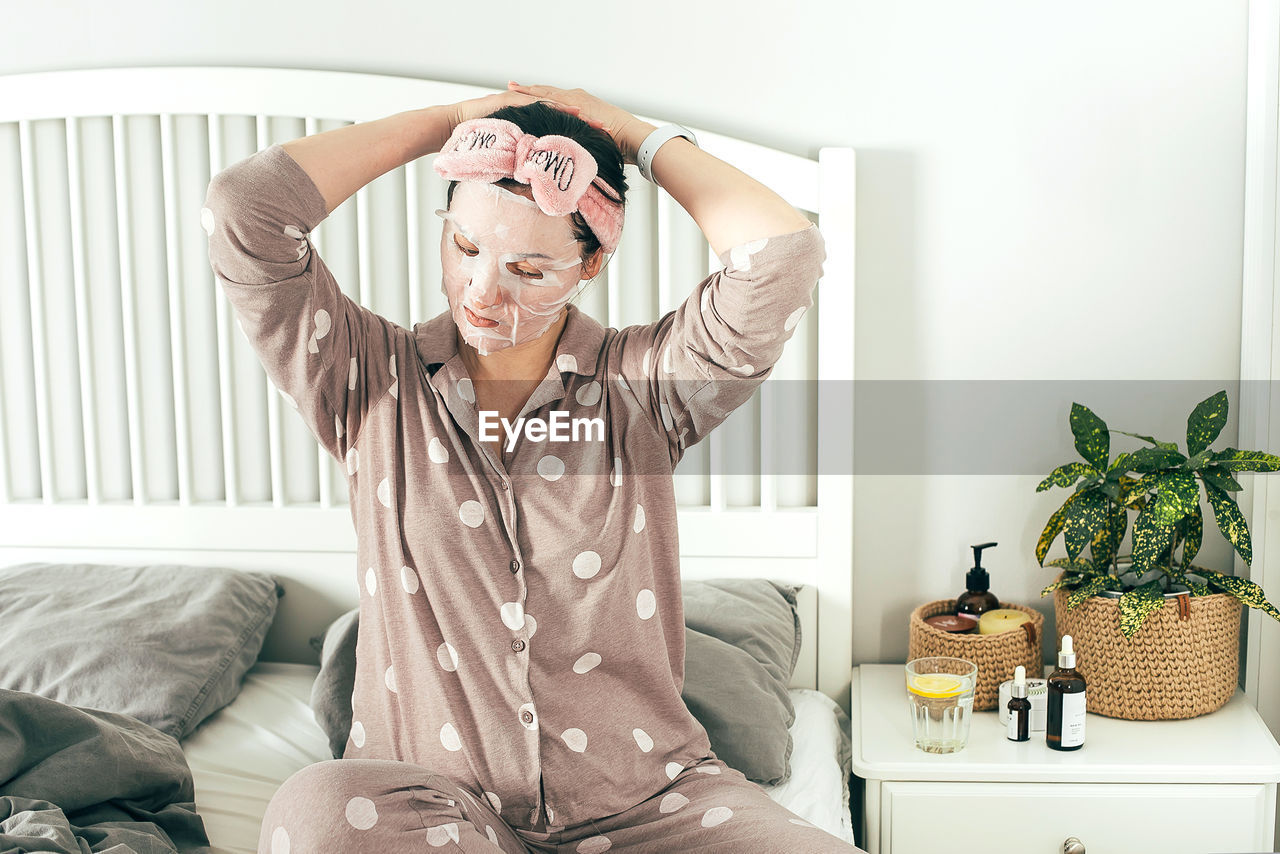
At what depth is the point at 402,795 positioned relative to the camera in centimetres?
94

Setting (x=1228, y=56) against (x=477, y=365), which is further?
(x=1228, y=56)

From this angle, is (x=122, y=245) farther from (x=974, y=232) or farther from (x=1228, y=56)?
(x=1228, y=56)

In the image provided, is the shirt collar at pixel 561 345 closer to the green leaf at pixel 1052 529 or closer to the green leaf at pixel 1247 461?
the green leaf at pixel 1052 529

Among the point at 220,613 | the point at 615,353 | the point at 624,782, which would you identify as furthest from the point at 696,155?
the point at 220,613

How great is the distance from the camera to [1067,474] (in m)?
1.62

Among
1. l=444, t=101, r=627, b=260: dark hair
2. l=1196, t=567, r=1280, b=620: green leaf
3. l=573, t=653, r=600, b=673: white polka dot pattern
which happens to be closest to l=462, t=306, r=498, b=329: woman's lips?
l=444, t=101, r=627, b=260: dark hair

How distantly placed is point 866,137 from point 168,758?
55.8 inches

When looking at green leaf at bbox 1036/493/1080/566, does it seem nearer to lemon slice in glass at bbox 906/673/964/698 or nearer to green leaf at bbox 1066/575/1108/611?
green leaf at bbox 1066/575/1108/611

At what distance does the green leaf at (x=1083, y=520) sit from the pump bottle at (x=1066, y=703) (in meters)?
0.16

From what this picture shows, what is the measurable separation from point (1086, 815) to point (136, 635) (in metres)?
1.44

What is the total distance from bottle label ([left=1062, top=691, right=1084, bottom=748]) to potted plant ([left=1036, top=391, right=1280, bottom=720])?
129mm

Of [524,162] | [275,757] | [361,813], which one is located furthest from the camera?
[275,757]

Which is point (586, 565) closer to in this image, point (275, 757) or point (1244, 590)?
point (275, 757)

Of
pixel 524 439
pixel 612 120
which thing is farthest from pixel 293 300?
pixel 612 120
